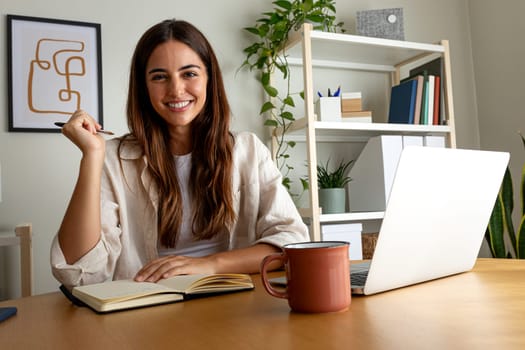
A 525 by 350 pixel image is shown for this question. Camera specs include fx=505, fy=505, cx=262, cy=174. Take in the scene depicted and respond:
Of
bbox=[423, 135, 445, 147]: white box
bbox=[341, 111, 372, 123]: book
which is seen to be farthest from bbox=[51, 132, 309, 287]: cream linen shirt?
bbox=[423, 135, 445, 147]: white box

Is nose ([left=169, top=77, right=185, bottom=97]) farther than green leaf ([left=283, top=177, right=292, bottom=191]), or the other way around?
green leaf ([left=283, top=177, right=292, bottom=191])

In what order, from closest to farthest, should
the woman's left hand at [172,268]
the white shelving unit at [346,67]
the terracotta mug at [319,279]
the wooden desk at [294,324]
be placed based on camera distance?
the wooden desk at [294,324] < the terracotta mug at [319,279] < the woman's left hand at [172,268] < the white shelving unit at [346,67]

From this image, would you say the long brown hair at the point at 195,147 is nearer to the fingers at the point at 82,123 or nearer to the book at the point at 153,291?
the fingers at the point at 82,123

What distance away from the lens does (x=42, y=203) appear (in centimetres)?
212

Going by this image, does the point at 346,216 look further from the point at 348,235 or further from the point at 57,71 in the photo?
the point at 57,71

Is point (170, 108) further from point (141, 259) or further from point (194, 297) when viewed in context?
point (194, 297)

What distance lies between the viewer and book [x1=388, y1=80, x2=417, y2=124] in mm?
2475

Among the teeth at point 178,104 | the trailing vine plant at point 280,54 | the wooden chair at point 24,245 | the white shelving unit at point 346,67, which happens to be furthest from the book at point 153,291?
the trailing vine plant at point 280,54

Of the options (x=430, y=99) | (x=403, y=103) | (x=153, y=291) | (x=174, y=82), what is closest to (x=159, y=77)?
(x=174, y=82)

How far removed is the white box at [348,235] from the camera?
88.4 inches

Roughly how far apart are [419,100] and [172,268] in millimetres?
1929

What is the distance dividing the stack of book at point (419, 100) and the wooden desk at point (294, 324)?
1821 millimetres

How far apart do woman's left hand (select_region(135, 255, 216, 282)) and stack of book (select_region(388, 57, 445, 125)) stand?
1.76 metres

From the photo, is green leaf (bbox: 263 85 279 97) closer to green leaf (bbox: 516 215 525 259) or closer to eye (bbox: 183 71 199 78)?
eye (bbox: 183 71 199 78)
